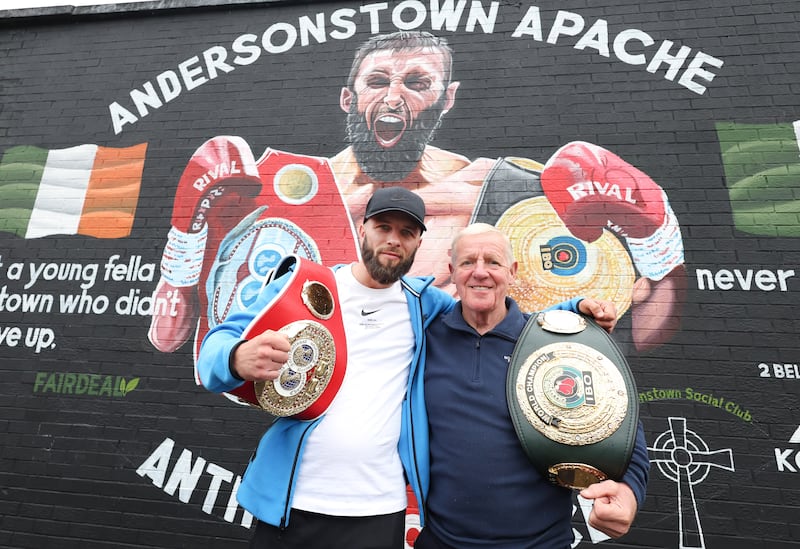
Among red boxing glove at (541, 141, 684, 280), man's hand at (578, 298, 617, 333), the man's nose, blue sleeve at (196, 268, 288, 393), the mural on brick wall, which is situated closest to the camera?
blue sleeve at (196, 268, 288, 393)

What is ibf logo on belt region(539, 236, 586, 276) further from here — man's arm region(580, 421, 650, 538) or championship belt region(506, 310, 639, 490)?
man's arm region(580, 421, 650, 538)

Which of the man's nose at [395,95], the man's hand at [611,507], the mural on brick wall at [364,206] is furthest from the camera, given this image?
the man's nose at [395,95]

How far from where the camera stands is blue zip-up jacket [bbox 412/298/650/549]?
48.3 inches

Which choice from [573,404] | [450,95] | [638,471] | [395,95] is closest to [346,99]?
[395,95]

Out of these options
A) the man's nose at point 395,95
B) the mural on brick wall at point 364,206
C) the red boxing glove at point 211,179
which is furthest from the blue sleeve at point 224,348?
the man's nose at point 395,95

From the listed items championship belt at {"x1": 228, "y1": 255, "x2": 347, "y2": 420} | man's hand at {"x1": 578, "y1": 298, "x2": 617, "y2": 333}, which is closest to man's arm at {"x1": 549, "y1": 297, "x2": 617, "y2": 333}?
man's hand at {"x1": 578, "y1": 298, "x2": 617, "y2": 333}

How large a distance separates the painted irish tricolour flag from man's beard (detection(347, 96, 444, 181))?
5.96 ft

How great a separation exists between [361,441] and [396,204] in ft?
2.50

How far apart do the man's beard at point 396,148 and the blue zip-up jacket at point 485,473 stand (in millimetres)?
2097

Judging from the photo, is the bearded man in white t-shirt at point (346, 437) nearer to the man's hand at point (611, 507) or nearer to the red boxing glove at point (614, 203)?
the man's hand at point (611, 507)

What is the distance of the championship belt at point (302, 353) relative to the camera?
49.2 inches

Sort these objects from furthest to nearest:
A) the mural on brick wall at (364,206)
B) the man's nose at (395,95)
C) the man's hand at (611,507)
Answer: the man's nose at (395,95) → the mural on brick wall at (364,206) → the man's hand at (611,507)

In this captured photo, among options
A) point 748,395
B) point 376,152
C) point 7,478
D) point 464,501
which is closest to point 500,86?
point 376,152

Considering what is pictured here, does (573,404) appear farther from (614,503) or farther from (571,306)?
(571,306)
